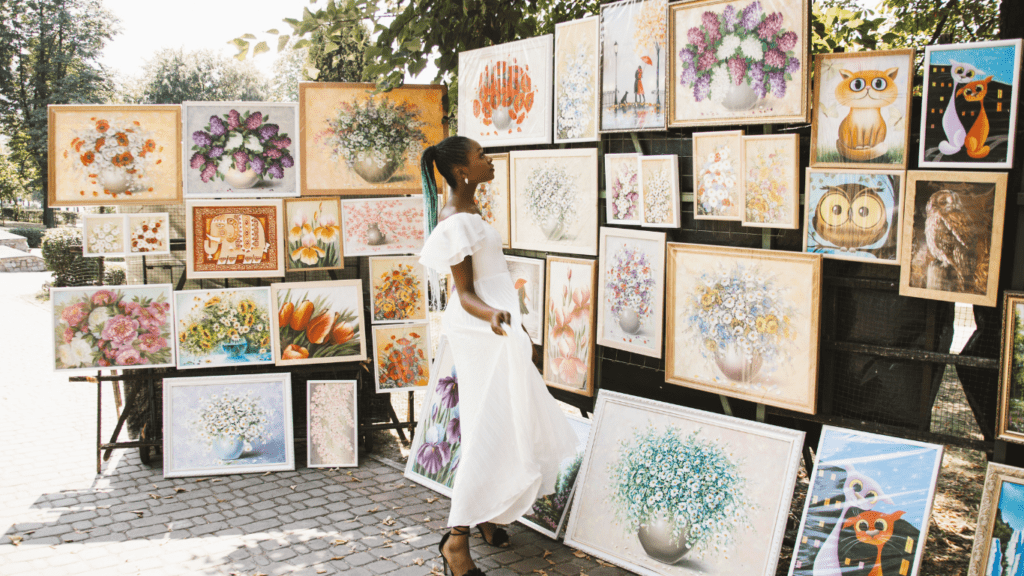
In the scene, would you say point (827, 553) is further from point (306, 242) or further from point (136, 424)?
point (136, 424)

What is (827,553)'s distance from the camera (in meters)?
2.86

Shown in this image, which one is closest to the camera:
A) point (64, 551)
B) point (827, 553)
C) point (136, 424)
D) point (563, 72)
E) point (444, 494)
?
point (827, 553)

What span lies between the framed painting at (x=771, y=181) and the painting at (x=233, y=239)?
3.06 meters

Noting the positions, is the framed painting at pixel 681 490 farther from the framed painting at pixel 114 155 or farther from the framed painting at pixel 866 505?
the framed painting at pixel 114 155

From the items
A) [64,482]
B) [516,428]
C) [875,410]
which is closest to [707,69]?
[875,410]

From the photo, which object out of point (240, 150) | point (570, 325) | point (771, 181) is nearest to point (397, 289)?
point (240, 150)

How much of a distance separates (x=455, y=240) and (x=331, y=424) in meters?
2.27

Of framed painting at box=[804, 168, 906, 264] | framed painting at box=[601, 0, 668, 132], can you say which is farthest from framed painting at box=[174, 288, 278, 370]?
framed painting at box=[804, 168, 906, 264]

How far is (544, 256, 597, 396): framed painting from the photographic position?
3.95 m

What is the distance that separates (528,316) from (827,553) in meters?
2.08

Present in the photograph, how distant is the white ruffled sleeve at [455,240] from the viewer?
317 cm

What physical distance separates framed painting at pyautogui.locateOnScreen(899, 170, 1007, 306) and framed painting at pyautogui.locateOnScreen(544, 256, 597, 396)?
1588mm

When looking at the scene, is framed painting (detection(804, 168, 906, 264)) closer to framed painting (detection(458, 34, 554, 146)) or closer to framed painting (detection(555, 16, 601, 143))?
framed painting (detection(555, 16, 601, 143))

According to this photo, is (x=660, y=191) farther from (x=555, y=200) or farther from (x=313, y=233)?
(x=313, y=233)
